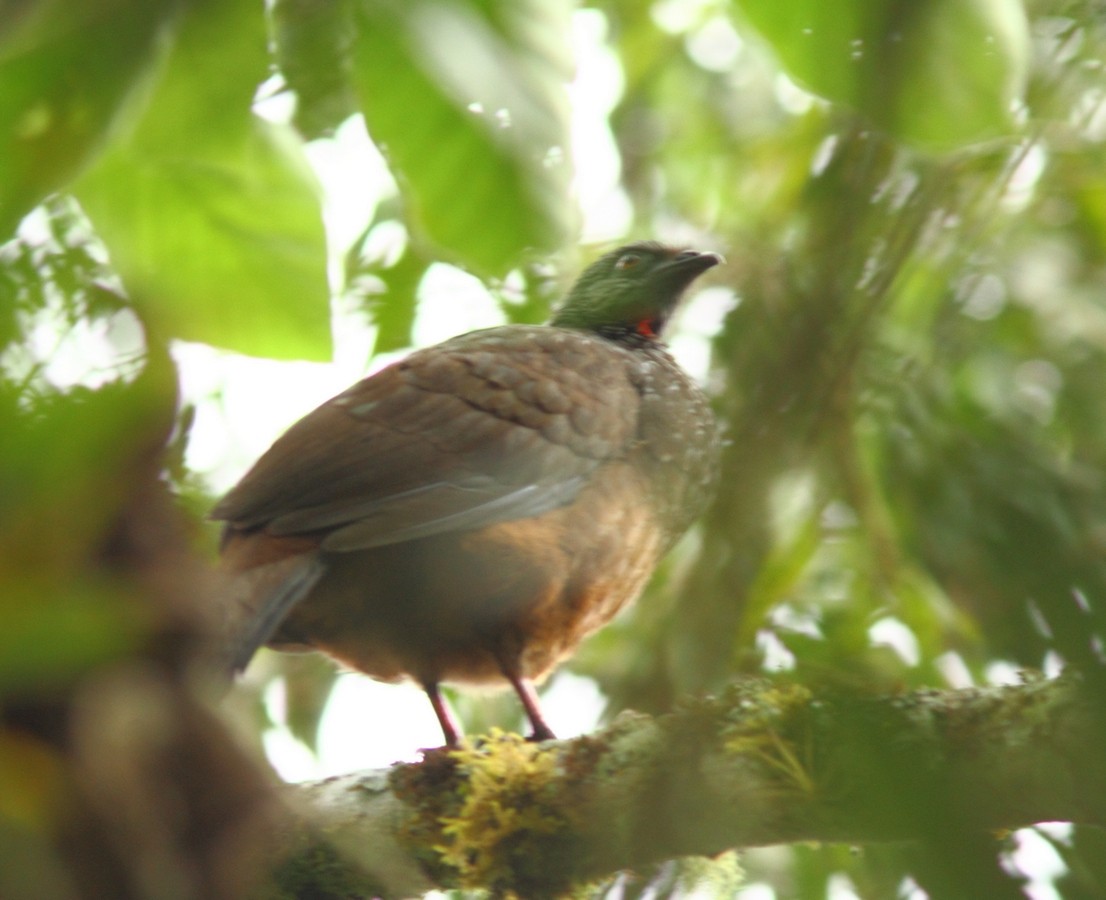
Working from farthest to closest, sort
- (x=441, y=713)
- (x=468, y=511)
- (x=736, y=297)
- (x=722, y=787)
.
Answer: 1. (x=441, y=713)
2. (x=468, y=511)
3. (x=722, y=787)
4. (x=736, y=297)

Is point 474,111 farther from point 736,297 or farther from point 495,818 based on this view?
point 495,818

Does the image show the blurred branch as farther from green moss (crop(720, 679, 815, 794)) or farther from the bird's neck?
the bird's neck

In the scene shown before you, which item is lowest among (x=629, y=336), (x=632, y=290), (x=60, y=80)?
(x=629, y=336)

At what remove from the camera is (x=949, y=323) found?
5.55 ft

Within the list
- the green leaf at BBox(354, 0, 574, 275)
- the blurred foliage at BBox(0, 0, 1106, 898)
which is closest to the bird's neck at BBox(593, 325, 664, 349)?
the blurred foliage at BBox(0, 0, 1106, 898)

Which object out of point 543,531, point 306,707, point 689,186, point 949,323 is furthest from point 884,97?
point 306,707

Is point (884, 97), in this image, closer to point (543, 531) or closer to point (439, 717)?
point (543, 531)

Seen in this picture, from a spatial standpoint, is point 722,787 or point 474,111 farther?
point 722,787

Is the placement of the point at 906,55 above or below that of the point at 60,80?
below

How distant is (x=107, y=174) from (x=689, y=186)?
3135 millimetres

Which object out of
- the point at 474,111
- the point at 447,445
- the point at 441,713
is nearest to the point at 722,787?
the point at 474,111

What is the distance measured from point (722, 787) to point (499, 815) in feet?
4.83

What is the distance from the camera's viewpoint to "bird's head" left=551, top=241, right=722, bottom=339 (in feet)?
16.7

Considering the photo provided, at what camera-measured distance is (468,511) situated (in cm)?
361
